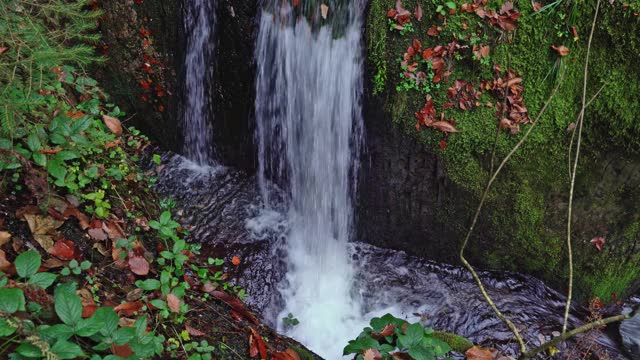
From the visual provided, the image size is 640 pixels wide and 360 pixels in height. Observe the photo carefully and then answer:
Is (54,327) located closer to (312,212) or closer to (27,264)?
(27,264)

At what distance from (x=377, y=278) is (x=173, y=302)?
2.39 metres

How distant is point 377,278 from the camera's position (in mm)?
4465

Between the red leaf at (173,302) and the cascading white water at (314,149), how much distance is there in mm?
1547

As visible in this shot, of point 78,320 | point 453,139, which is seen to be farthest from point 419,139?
point 78,320

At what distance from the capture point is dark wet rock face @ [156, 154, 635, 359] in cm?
394

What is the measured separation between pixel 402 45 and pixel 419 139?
844mm

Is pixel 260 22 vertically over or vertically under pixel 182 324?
over

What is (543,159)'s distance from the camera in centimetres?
381

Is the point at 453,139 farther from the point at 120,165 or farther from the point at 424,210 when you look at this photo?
the point at 120,165

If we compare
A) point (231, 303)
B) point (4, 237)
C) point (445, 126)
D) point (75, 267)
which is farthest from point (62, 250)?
point (445, 126)

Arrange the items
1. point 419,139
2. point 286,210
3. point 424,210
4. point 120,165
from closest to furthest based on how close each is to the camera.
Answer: point 120,165
point 419,139
point 424,210
point 286,210

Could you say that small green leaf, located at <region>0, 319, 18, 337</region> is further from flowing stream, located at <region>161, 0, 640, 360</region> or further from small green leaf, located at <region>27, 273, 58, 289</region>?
flowing stream, located at <region>161, 0, 640, 360</region>

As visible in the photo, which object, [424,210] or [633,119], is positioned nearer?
[633,119]

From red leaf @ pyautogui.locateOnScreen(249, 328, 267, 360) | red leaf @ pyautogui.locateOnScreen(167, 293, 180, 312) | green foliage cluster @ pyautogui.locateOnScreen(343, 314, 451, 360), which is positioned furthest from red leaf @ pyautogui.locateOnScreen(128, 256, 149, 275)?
green foliage cluster @ pyautogui.locateOnScreen(343, 314, 451, 360)
